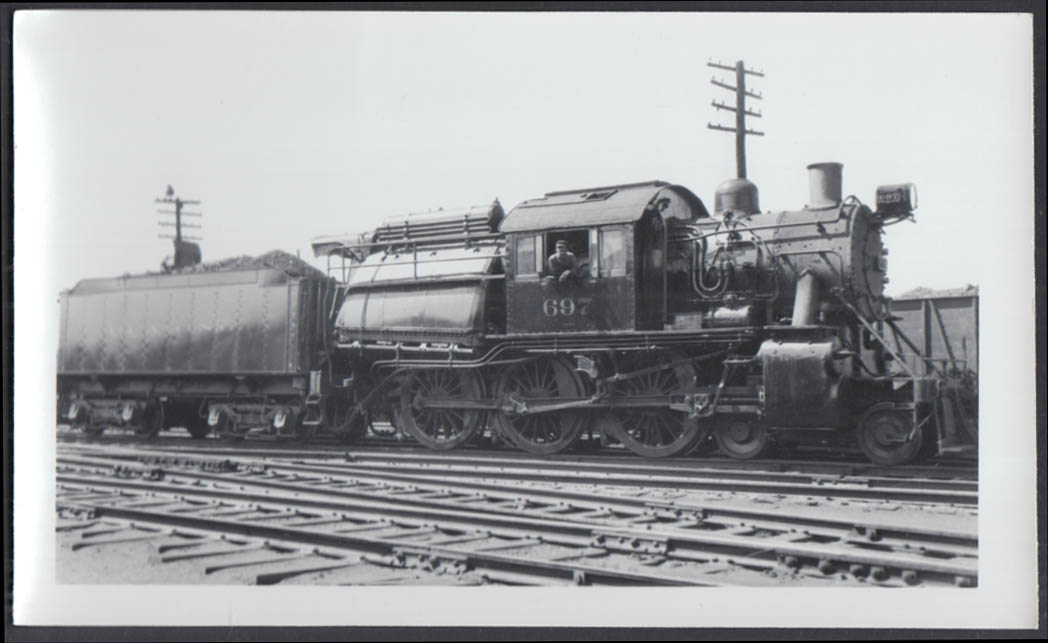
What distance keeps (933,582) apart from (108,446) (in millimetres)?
11682

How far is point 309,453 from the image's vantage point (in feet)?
41.2

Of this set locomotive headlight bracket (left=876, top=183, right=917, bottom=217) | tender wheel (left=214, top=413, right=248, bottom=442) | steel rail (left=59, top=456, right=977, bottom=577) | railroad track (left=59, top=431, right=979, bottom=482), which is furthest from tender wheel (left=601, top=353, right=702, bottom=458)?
tender wheel (left=214, top=413, right=248, bottom=442)

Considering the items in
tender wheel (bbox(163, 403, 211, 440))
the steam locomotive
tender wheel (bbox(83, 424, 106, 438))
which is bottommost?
tender wheel (bbox(83, 424, 106, 438))

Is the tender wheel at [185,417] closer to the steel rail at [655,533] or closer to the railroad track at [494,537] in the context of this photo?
the railroad track at [494,537]

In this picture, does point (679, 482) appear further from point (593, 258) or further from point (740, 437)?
point (593, 258)

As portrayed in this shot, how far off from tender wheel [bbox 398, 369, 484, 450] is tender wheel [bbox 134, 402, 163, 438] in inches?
179

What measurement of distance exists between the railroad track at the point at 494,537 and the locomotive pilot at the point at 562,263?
2917 millimetres

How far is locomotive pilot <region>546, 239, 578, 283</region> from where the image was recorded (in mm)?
11594

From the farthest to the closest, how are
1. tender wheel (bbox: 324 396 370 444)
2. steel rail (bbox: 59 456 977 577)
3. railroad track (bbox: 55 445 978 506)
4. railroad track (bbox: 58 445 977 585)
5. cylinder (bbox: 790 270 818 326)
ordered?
tender wheel (bbox: 324 396 370 444)
cylinder (bbox: 790 270 818 326)
railroad track (bbox: 55 445 978 506)
railroad track (bbox: 58 445 977 585)
steel rail (bbox: 59 456 977 577)

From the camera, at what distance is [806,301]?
10789 millimetres

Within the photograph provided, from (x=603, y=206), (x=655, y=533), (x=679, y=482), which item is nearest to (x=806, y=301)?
(x=603, y=206)

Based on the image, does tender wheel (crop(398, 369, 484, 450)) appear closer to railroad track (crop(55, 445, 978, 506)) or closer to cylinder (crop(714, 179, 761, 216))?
railroad track (crop(55, 445, 978, 506))

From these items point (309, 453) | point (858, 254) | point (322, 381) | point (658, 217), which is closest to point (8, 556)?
point (309, 453)

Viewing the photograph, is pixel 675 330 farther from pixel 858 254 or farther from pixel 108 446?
pixel 108 446
